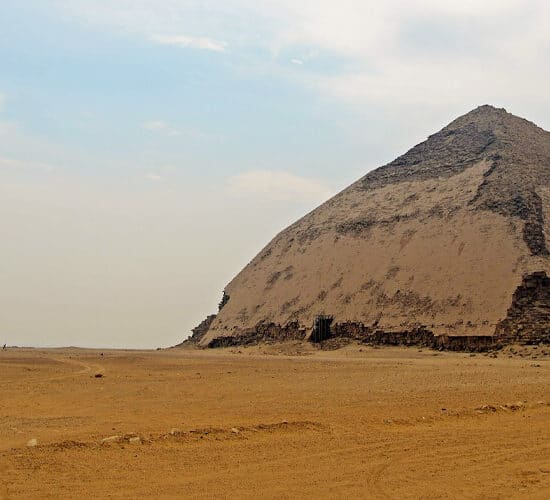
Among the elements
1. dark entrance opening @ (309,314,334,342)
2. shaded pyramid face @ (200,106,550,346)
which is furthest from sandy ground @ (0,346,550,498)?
dark entrance opening @ (309,314,334,342)

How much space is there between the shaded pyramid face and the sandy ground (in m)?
18.8

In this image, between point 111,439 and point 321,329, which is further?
point 321,329

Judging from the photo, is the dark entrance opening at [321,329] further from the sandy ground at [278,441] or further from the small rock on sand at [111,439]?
the small rock on sand at [111,439]

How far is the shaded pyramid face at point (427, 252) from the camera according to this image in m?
32.4

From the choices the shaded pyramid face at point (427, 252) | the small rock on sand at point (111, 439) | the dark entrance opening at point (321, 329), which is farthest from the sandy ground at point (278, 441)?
the dark entrance opening at point (321, 329)

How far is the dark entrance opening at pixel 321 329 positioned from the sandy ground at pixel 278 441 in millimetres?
23402

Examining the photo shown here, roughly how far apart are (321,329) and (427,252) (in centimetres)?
714

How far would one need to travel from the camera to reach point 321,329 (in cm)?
3809

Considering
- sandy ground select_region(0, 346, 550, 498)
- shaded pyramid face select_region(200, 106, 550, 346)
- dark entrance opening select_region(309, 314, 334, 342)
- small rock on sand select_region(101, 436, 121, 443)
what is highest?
shaded pyramid face select_region(200, 106, 550, 346)

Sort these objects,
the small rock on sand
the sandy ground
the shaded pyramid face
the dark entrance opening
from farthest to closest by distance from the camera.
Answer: the dark entrance opening < the shaded pyramid face < the small rock on sand < the sandy ground

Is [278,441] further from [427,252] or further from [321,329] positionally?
[427,252]

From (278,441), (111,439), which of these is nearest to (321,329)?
(278,441)

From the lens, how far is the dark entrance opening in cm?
3778

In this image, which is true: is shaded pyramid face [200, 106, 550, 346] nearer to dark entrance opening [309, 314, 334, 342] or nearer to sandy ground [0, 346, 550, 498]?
dark entrance opening [309, 314, 334, 342]
